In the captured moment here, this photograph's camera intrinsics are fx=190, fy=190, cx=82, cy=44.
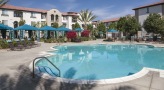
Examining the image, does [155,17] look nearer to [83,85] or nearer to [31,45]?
[31,45]

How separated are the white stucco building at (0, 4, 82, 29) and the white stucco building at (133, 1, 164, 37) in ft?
75.8

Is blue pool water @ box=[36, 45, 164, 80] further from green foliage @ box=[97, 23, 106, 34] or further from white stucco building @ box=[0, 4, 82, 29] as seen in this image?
green foliage @ box=[97, 23, 106, 34]

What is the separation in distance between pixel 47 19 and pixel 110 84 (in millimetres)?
49999

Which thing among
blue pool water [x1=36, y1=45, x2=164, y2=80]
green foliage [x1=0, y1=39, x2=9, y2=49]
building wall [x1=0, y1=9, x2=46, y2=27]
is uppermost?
building wall [x1=0, y1=9, x2=46, y2=27]

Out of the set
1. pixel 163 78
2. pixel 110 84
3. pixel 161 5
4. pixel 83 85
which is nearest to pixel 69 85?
pixel 83 85

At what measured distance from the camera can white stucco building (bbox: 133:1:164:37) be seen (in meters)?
41.9

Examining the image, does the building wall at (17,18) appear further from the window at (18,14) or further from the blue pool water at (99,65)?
the blue pool water at (99,65)

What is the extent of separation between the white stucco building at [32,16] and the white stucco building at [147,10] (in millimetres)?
23104

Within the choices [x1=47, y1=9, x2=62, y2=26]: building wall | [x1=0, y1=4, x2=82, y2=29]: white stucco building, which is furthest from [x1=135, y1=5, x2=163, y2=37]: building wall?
[x1=47, y1=9, x2=62, y2=26]: building wall

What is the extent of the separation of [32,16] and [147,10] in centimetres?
3003

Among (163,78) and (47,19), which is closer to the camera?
(163,78)

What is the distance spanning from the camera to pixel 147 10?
147 ft

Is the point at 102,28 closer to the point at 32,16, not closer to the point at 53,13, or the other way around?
the point at 53,13

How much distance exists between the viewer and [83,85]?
7828mm
